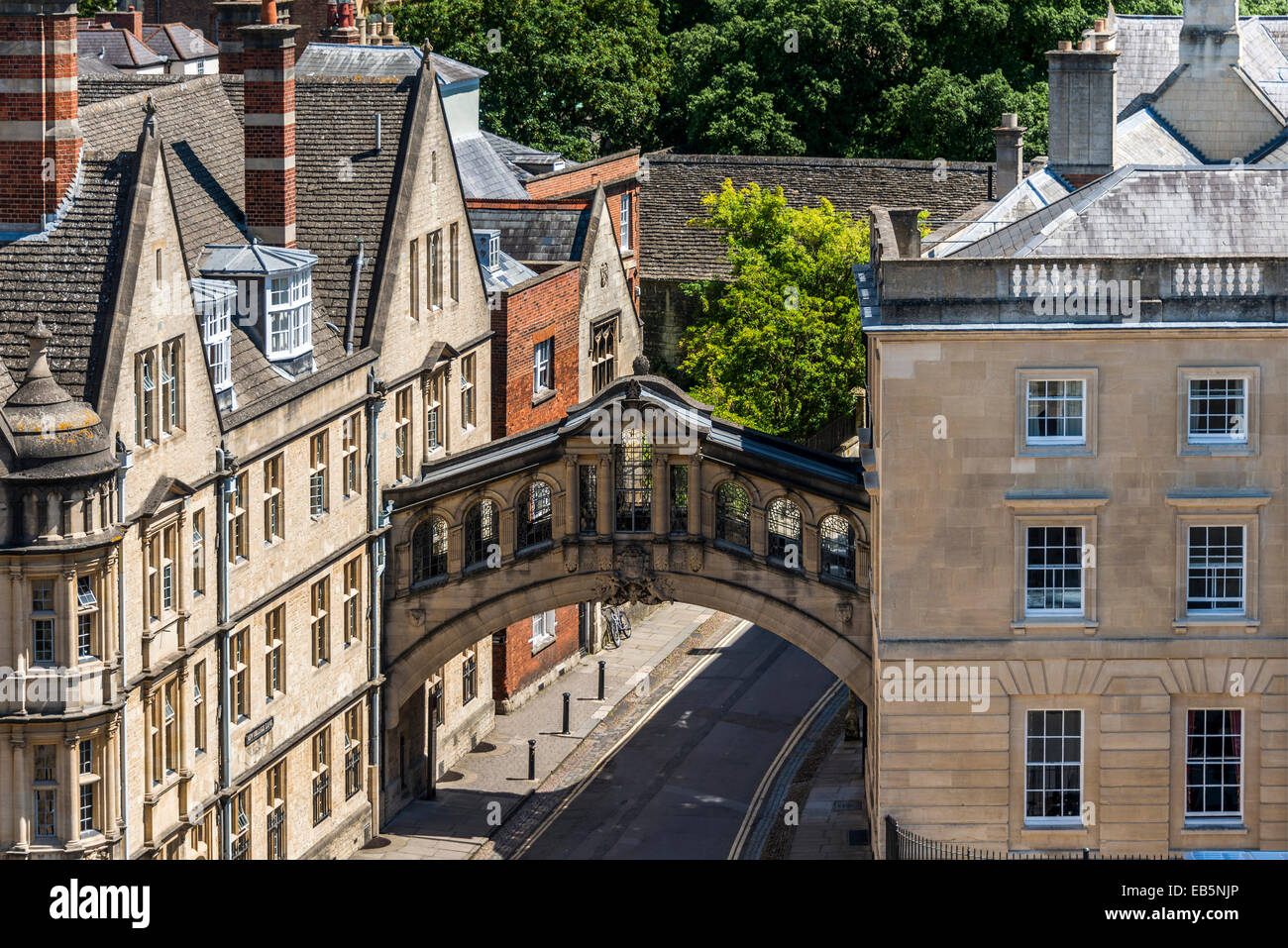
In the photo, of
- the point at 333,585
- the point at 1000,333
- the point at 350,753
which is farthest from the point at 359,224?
the point at 1000,333

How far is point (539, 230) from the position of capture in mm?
67562

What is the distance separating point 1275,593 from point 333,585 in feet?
60.3

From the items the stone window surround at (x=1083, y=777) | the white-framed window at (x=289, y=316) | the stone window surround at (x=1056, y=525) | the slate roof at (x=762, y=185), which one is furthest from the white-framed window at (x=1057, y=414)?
the slate roof at (x=762, y=185)

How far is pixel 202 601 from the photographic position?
44094 mm

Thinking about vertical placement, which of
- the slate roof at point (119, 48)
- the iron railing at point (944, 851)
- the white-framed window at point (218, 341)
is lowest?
the iron railing at point (944, 851)

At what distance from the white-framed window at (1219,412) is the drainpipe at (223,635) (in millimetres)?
17198

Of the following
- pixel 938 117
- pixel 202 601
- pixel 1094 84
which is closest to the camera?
pixel 202 601

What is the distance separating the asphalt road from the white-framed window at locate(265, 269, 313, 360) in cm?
1210

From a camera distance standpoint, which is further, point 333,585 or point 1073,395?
point 333,585

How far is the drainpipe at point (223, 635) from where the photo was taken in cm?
4462

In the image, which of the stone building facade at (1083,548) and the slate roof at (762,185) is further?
the slate roof at (762,185)

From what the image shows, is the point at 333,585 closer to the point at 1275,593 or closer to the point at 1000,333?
the point at 1000,333

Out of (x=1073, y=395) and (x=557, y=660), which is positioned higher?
(x=1073, y=395)

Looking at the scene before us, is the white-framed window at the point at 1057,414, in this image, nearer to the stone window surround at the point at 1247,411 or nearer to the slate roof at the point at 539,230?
the stone window surround at the point at 1247,411
